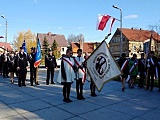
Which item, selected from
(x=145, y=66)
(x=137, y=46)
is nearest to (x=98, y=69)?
(x=145, y=66)

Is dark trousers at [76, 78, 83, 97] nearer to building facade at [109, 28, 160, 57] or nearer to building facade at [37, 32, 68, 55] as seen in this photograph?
building facade at [109, 28, 160, 57]

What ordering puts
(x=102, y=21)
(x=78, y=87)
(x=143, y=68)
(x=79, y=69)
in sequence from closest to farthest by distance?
(x=79, y=69) < (x=78, y=87) < (x=143, y=68) < (x=102, y=21)

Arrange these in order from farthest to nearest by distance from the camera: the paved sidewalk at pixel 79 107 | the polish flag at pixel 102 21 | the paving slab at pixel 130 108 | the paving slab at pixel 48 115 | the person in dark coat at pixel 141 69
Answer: the polish flag at pixel 102 21, the person in dark coat at pixel 141 69, the paving slab at pixel 130 108, the paved sidewalk at pixel 79 107, the paving slab at pixel 48 115

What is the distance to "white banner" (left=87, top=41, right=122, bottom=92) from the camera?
712 cm

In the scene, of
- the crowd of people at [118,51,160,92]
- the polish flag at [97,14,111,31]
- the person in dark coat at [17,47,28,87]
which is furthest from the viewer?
the polish flag at [97,14,111,31]

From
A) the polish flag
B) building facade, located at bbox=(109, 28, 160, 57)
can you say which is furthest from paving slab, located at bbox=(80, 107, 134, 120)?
building facade, located at bbox=(109, 28, 160, 57)

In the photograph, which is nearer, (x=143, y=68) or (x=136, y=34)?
(x=143, y=68)

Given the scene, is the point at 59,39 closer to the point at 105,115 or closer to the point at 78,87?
the point at 78,87

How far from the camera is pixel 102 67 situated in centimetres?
740

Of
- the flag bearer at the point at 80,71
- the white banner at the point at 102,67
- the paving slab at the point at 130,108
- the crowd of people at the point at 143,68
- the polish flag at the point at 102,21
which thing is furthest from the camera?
the polish flag at the point at 102,21

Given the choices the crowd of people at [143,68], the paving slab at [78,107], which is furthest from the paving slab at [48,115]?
the crowd of people at [143,68]

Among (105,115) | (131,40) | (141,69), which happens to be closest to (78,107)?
(105,115)

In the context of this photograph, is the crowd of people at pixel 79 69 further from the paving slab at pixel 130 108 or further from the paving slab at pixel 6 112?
the paving slab at pixel 6 112

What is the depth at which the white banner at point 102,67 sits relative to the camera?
7.12 meters
